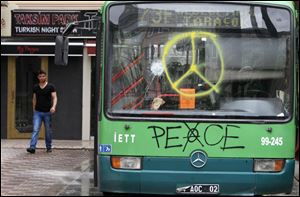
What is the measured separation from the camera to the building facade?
13.0m

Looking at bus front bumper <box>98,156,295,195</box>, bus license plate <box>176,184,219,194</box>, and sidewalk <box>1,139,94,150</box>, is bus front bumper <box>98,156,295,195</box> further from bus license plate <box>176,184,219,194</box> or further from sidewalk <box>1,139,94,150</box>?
sidewalk <box>1,139,94,150</box>

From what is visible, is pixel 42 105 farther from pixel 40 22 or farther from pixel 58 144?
pixel 40 22

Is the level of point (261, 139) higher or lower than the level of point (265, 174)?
higher

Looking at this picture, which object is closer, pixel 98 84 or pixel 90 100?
pixel 98 84

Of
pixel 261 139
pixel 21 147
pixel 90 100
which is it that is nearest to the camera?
pixel 261 139

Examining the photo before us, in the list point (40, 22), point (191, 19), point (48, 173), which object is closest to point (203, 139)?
point (191, 19)

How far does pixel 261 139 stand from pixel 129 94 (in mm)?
1497

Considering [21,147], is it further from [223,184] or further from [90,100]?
[223,184]

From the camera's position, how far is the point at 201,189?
5.77 metres

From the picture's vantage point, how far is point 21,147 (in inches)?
470

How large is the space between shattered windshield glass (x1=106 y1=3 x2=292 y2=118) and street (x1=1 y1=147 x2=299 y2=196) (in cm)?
218

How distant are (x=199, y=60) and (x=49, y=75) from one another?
7.85 m

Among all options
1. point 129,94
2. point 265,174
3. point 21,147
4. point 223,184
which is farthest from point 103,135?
point 21,147

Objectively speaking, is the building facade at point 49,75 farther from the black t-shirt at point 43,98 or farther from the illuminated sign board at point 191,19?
the illuminated sign board at point 191,19
